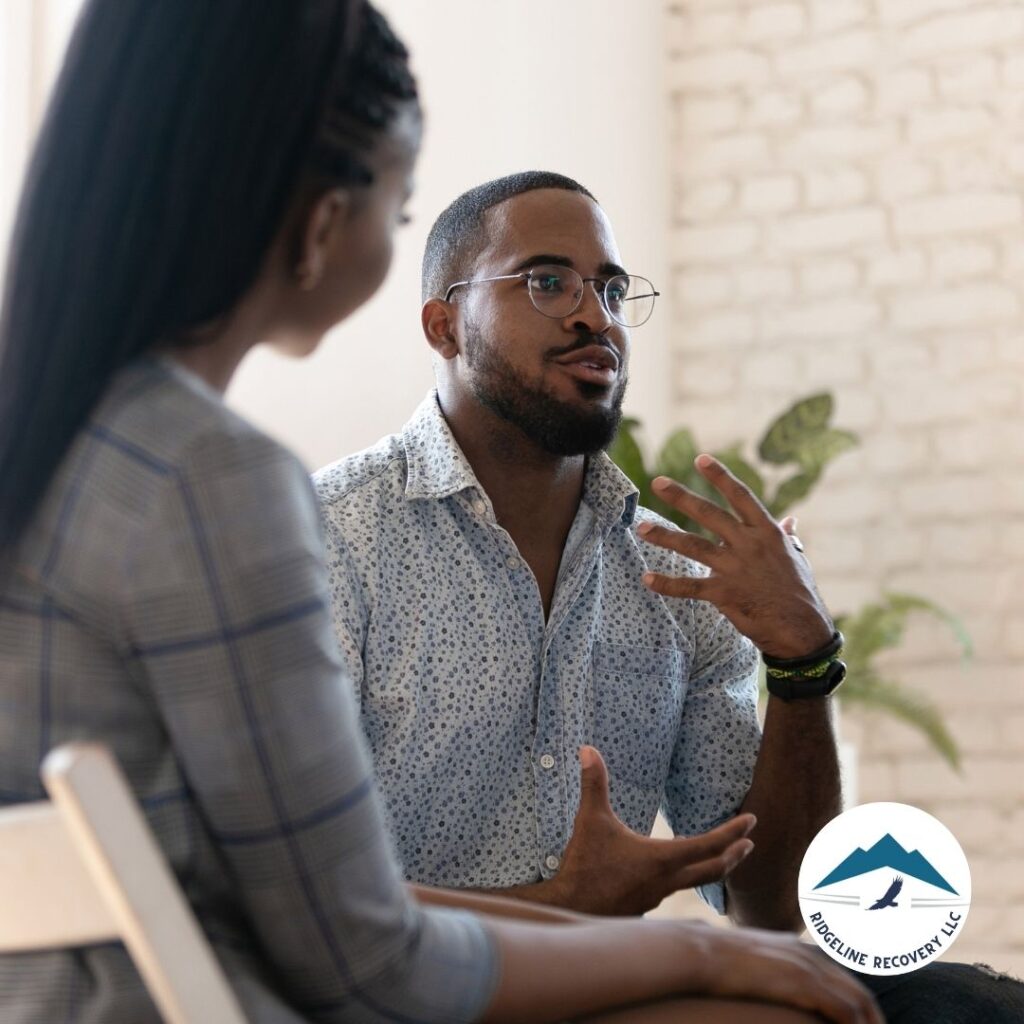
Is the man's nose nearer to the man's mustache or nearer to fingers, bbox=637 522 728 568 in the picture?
the man's mustache

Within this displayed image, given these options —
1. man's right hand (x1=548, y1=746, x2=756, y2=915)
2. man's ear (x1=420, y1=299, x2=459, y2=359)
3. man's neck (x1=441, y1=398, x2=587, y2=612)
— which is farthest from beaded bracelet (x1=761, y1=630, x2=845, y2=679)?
man's ear (x1=420, y1=299, x2=459, y2=359)

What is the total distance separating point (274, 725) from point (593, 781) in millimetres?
602

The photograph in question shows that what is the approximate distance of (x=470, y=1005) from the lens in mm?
837

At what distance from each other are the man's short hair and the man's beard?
8.6 inches

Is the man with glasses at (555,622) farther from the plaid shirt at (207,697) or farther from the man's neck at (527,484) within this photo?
the plaid shirt at (207,697)

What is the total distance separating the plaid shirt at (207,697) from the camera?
0.76 m

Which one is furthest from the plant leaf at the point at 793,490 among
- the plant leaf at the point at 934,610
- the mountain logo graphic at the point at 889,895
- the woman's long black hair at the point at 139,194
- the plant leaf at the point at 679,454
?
the woman's long black hair at the point at 139,194

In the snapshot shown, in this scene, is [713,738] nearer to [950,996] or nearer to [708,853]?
[950,996]

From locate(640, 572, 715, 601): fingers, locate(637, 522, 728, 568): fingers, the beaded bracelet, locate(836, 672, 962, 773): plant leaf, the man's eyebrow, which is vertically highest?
the man's eyebrow

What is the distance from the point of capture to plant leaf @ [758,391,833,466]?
11.8ft

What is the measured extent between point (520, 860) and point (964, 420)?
103 inches

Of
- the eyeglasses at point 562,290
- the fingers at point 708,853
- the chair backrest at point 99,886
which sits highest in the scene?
the eyeglasses at point 562,290

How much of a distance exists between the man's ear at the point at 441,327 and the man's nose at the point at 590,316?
0.20 meters

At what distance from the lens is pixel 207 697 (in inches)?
30.0
